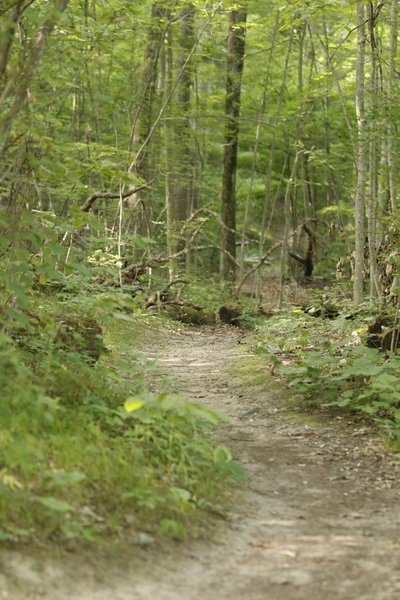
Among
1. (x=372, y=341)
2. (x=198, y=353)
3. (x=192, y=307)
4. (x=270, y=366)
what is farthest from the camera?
(x=192, y=307)

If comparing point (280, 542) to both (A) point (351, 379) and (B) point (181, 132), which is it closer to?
(A) point (351, 379)

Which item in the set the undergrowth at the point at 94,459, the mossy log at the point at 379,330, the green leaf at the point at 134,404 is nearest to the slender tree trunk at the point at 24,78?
the undergrowth at the point at 94,459

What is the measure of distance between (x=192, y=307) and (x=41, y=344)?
10.0 metres

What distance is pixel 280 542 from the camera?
4.13 metres

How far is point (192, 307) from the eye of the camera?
51.8ft

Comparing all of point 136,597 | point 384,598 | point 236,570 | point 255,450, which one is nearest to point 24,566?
point 136,597

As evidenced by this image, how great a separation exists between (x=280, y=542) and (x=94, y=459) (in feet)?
3.96

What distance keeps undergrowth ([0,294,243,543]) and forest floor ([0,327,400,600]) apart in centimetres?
20

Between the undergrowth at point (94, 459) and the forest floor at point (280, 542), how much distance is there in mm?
198

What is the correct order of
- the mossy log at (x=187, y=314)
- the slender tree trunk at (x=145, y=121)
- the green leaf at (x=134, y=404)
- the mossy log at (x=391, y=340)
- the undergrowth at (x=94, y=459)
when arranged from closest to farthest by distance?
the undergrowth at (x=94, y=459) → the green leaf at (x=134, y=404) → the mossy log at (x=391, y=340) → the slender tree trunk at (x=145, y=121) → the mossy log at (x=187, y=314)

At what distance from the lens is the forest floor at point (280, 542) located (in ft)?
10.9

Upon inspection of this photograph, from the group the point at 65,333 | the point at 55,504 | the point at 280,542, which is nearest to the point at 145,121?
the point at 65,333

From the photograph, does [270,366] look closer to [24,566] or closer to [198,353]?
[198,353]

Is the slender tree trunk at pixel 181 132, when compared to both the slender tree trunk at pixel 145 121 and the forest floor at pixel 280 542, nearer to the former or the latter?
the slender tree trunk at pixel 145 121
